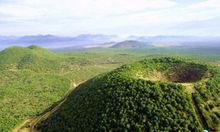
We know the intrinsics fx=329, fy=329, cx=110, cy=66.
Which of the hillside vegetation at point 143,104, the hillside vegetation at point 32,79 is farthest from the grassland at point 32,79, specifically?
the hillside vegetation at point 143,104

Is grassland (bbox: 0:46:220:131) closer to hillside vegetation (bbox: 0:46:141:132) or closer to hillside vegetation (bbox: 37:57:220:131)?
hillside vegetation (bbox: 0:46:141:132)

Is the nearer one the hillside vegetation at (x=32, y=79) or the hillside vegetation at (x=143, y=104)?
the hillside vegetation at (x=143, y=104)

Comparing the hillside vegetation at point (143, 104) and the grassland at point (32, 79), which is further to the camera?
the grassland at point (32, 79)

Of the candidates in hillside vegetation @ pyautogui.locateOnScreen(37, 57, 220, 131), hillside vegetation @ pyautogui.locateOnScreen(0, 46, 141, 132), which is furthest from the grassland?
hillside vegetation @ pyautogui.locateOnScreen(37, 57, 220, 131)

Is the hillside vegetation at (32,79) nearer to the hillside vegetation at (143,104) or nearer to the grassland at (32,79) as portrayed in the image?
the grassland at (32,79)

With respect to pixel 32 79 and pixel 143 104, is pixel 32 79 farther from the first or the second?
pixel 143 104

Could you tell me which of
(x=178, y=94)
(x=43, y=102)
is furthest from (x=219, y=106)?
(x=43, y=102)

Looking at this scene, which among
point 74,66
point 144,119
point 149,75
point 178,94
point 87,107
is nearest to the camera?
point 144,119

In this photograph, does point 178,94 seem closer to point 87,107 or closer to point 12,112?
point 87,107

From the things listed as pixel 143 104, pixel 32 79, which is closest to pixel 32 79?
pixel 32 79
